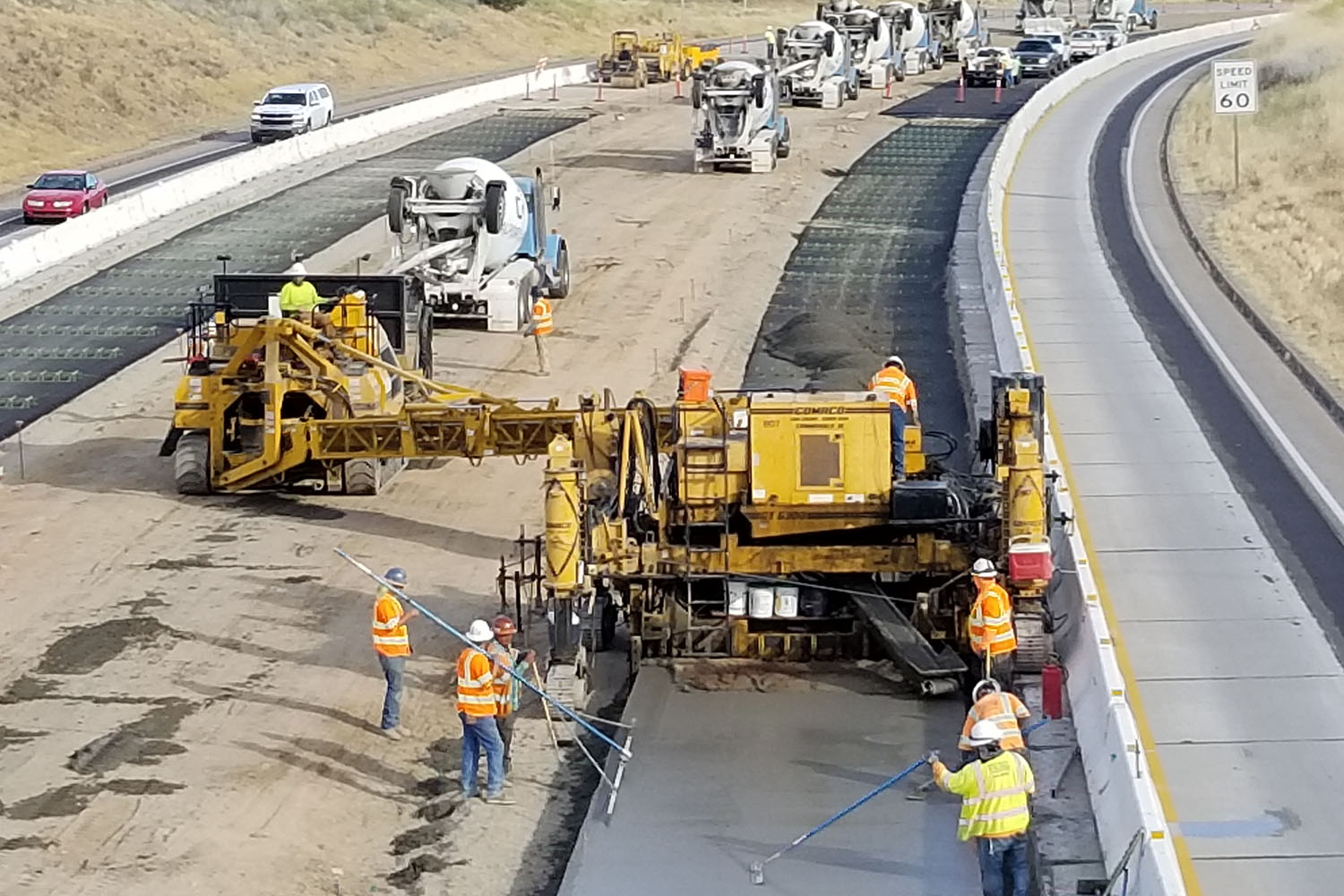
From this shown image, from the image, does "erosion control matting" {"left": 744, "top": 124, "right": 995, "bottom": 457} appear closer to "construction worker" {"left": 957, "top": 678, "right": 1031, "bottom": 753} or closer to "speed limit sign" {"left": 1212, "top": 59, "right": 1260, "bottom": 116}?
"speed limit sign" {"left": 1212, "top": 59, "right": 1260, "bottom": 116}

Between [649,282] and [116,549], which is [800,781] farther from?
[649,282]

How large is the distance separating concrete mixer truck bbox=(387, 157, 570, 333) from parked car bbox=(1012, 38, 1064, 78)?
43514 millimetres

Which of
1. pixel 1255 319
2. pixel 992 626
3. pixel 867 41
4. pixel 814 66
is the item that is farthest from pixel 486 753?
pixel 867 41

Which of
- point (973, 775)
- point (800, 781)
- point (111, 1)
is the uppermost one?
point (111, 1)

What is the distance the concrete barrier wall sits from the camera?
40531mm

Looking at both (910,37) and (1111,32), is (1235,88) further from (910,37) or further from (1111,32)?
(1111,32)

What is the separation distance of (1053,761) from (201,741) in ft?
22.8

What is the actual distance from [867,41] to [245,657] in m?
54.3

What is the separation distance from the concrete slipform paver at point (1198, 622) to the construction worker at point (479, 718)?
486cm

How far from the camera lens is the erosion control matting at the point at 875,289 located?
100 feet

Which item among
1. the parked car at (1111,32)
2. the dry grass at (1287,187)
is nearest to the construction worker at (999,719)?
the dry grass at (1287,187)

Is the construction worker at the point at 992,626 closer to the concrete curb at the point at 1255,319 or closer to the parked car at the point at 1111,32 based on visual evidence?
the concrete curb at the point at 1255,319

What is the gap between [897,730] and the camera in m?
17.3

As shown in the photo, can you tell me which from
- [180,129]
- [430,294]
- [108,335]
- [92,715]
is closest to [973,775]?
[92,715]
